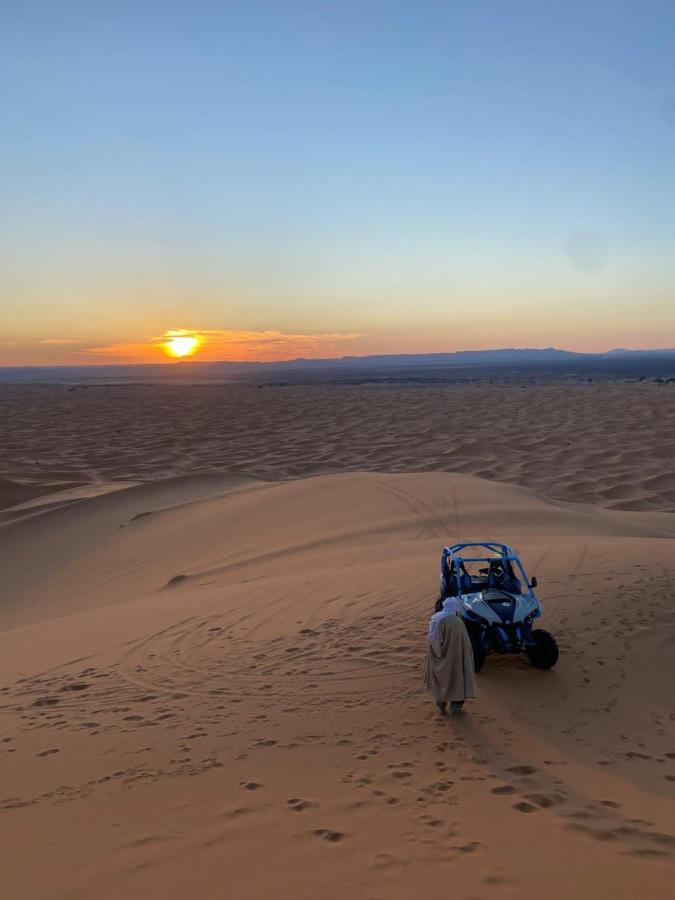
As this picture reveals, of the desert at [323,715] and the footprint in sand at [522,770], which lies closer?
the desert at [323,715]

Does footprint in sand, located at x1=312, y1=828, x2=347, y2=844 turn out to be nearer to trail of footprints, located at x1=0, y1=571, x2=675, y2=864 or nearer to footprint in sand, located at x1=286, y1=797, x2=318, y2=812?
trail of footprints, located at x1=0, y1=571, x2=675, y2=864

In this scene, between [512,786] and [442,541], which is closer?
[512,786]

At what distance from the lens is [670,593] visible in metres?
8.41

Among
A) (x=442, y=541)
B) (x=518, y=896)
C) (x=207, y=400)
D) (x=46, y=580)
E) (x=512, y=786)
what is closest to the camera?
(x=518, y=896)

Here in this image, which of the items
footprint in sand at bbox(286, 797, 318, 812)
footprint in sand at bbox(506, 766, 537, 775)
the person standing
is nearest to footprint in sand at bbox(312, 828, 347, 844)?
footprint in sand at bbox(286, 797, 318, 812)

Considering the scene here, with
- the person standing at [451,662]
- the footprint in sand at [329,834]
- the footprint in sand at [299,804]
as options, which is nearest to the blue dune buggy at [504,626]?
the person standing at [451,662]

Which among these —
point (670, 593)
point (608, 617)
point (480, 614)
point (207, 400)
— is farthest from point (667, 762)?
point (207, 400)

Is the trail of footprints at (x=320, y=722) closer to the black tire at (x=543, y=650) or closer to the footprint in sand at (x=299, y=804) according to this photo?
the footprint in sand at (x=299, y=804)

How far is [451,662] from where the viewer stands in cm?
566

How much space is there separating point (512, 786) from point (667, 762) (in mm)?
1247

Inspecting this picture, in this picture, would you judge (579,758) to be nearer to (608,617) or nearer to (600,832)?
(600,832)

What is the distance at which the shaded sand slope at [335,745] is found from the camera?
161 inches

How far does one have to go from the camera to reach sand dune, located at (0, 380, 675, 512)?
2211cm

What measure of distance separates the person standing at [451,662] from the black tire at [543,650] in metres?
1.04
